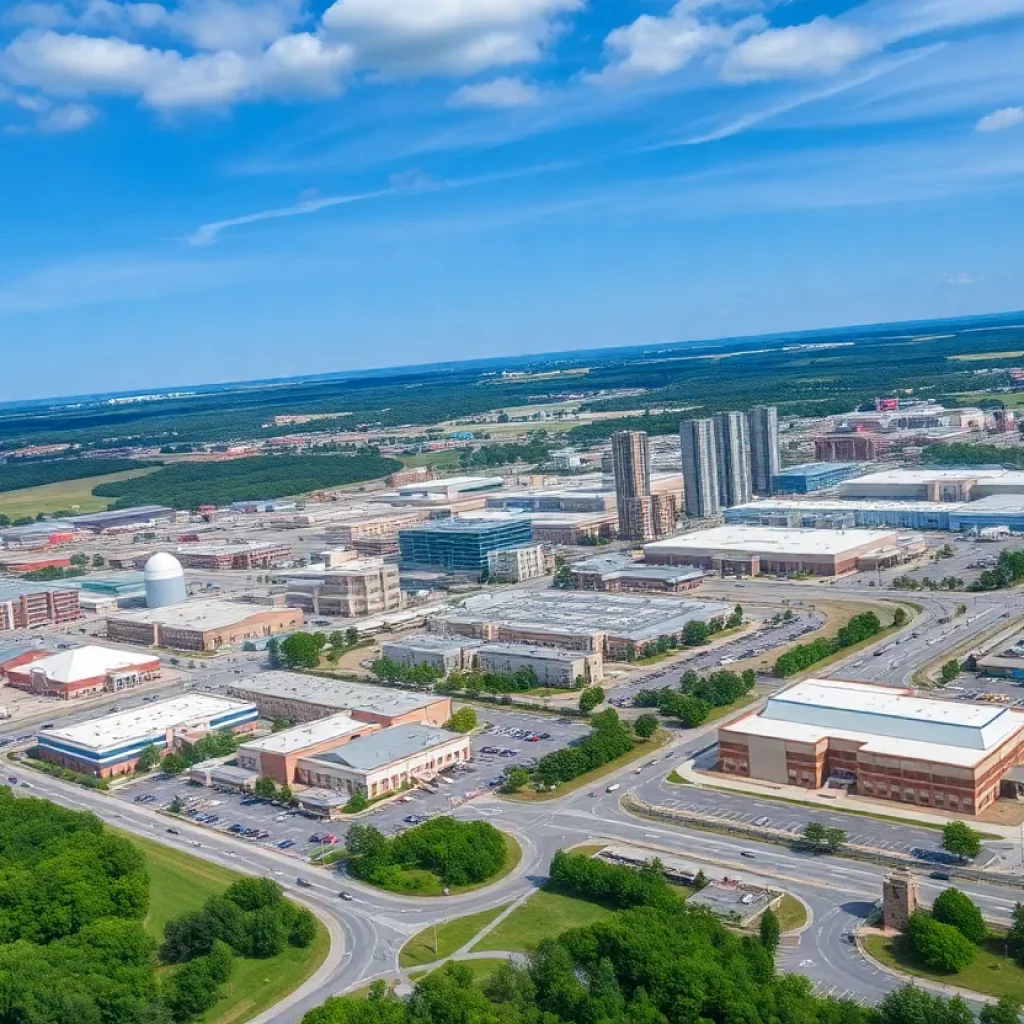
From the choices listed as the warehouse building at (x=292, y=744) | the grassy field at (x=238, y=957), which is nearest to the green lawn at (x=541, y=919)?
the grassy field at (x=238, y=957)

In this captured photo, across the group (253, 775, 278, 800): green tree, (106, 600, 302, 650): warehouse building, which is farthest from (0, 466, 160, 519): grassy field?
(253, 775, 278, 800): green tree

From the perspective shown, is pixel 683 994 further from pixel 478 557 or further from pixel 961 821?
pixel 478 557

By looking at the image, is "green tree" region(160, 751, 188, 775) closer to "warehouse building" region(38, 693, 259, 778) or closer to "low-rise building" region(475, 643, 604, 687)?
"warehouse building" region(38, 693, 259, 778)

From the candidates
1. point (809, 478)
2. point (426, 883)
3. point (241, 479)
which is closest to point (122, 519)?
point (241, 479)

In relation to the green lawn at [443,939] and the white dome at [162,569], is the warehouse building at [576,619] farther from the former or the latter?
the green lawn at [443,939]

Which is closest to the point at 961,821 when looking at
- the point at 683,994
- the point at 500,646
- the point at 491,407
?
the point at 683,994

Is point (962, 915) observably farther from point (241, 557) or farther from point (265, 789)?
point (241, 557)
